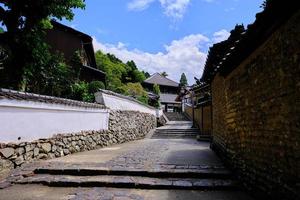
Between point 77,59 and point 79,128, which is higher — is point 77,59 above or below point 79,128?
above

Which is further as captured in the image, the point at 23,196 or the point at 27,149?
the point at 27,149

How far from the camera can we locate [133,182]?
5574 millimetres

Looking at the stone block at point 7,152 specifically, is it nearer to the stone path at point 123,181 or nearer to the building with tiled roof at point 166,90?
the stone path at point 123,181

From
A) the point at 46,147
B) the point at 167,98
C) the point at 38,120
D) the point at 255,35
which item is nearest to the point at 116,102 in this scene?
the point at 46,147

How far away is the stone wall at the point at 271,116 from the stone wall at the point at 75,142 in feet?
16.9

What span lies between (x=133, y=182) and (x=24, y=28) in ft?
20.0

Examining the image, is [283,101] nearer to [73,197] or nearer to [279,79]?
[279,79]

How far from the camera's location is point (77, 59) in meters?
19.9

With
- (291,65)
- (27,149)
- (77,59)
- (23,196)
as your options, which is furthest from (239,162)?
(77,59)

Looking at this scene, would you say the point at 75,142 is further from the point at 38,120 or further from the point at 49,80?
the point at 49,80

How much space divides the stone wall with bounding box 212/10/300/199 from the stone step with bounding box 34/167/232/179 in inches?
18.9

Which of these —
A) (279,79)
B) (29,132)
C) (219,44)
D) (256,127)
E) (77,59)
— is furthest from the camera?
(77,59)

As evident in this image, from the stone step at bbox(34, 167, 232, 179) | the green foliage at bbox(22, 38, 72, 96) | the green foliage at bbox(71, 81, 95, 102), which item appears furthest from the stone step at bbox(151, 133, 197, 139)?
the stone step at bbox(34, 167, 232, 179)

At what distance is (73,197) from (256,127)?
350 cm
